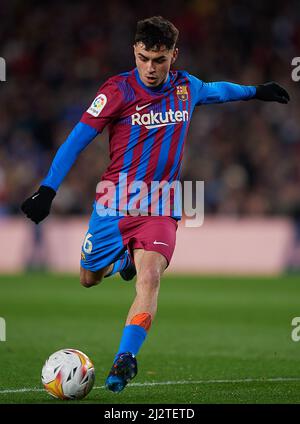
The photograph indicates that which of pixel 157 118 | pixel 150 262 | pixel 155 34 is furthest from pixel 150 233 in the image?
pixel 155 34

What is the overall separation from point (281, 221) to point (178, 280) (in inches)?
97.2

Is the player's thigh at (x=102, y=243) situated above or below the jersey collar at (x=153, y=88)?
below

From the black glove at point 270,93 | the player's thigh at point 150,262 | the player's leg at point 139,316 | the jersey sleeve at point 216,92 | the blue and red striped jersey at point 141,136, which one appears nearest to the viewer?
the player's leg at point 139,316

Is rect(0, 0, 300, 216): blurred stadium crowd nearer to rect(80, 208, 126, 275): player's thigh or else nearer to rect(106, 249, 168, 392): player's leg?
rect(80, 208, 126, 275): player's thigh

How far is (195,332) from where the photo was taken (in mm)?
10055

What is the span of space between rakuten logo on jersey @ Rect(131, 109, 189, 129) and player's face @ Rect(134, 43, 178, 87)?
8.7 inches

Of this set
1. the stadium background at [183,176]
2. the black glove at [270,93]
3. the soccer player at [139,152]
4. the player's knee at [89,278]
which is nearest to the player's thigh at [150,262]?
the soccer player at [139,152]

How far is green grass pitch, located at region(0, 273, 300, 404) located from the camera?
20.5 ft

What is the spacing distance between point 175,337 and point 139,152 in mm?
3563

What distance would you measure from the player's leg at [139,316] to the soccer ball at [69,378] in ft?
0.82

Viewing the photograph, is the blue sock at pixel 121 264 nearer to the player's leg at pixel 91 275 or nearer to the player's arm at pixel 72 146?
the player's leg at pixel 91 275

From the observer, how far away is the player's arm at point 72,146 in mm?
5973
